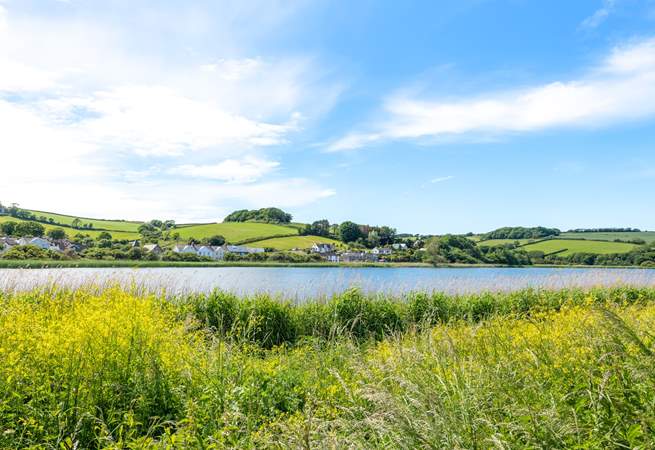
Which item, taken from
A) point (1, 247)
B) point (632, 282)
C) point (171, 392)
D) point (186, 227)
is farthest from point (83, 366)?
point (186, 227)

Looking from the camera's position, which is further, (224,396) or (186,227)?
(186,227)

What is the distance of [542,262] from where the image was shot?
7712 cm

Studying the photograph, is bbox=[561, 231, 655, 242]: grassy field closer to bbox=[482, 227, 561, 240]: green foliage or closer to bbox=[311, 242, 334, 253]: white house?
bbox=[482, 227, 561, 240]: green foliage

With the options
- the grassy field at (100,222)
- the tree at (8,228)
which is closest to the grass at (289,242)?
the grassy field at (100,222)

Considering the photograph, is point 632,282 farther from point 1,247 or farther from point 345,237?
point 345,237

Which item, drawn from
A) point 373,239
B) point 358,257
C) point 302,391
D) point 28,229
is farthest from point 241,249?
point 302,391

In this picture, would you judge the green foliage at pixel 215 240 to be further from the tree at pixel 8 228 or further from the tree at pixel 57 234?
the tree at pixel 8 228

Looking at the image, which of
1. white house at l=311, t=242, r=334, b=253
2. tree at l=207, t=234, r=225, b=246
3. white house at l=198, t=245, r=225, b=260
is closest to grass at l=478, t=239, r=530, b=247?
white house at l=311, t=242, r=334, b=253

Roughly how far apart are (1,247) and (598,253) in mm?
89230

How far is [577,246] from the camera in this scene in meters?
80.1

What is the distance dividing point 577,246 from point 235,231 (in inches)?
2903

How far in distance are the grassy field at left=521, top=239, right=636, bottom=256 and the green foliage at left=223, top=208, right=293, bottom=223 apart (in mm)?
66959

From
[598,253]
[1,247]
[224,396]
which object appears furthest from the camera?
[598,253]

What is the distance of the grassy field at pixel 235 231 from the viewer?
315 feet
